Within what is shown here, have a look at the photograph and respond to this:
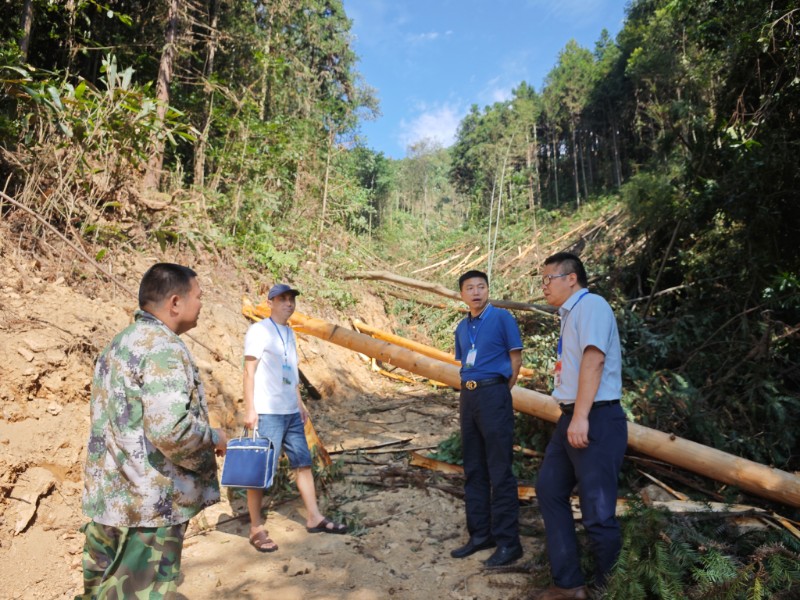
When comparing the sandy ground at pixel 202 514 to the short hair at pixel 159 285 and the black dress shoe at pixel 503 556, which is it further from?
the short hair at pixel 159 285

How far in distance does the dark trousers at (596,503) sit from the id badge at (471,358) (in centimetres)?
89

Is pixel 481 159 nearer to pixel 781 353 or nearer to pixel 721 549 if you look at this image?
pixel 781 353

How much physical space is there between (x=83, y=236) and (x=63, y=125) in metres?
1.34

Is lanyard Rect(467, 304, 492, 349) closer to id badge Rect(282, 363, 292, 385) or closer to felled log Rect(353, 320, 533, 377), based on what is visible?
id badge Rect(282, 363, 292, 385)

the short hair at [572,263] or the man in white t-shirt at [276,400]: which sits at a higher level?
the short hair at [572,263]

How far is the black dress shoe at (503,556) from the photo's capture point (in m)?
3.42

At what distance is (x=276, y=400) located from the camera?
12.5ft

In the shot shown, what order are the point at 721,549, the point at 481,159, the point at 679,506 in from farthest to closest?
the point at 481,159 < the point at 679,506 < the point at 721,549

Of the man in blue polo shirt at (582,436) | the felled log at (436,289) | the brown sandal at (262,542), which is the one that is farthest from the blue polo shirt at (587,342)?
the felled log at (436,289)

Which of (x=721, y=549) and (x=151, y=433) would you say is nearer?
(x=151, y=433)

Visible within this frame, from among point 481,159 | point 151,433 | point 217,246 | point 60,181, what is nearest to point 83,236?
point 60,181

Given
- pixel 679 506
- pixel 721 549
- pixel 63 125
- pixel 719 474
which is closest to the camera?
pixel 721 549

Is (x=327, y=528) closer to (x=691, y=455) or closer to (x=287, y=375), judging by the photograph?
A: (x=287, y=375)

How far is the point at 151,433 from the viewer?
198 centimetres
